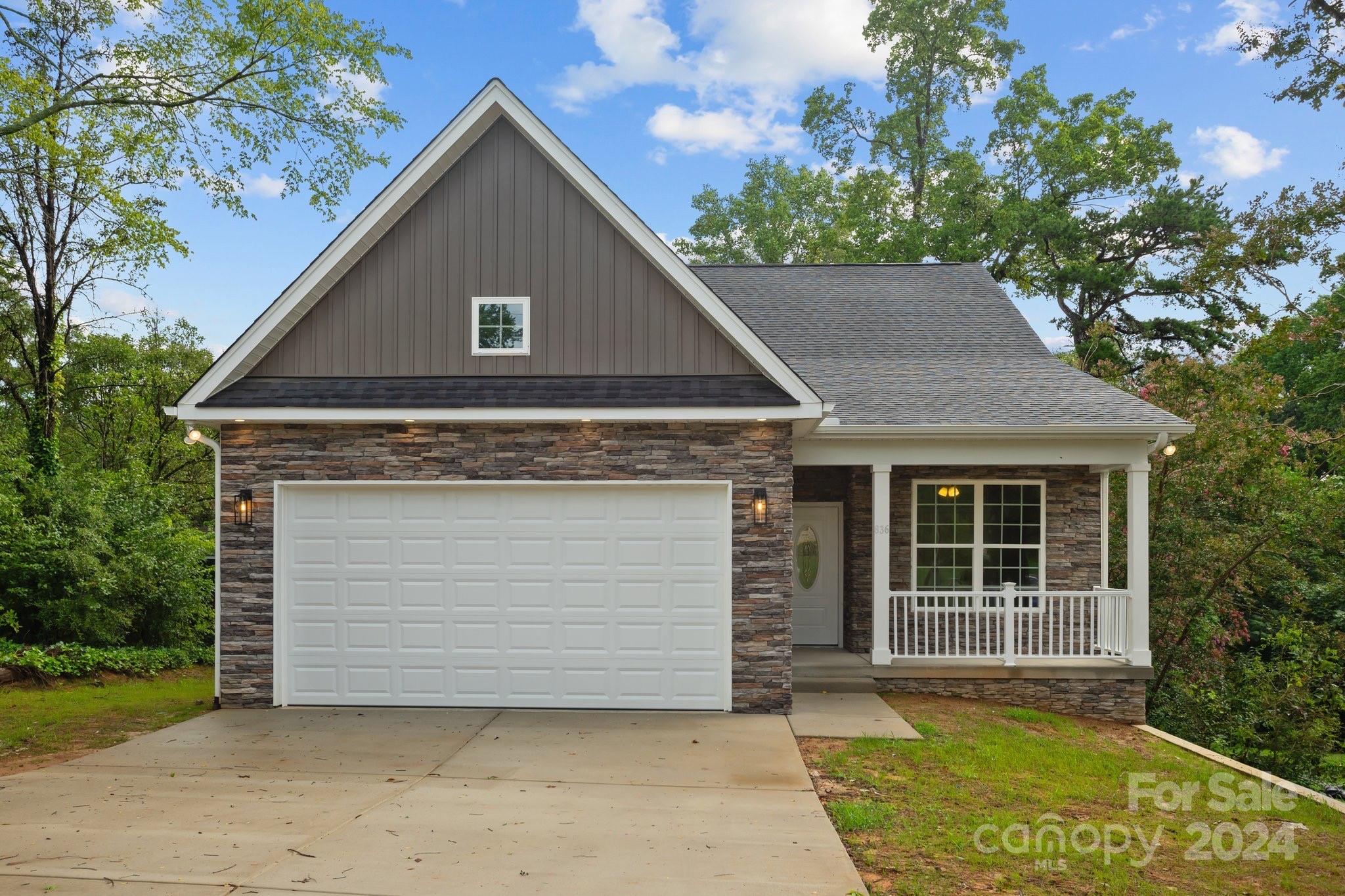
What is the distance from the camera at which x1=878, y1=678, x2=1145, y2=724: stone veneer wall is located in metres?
9.56

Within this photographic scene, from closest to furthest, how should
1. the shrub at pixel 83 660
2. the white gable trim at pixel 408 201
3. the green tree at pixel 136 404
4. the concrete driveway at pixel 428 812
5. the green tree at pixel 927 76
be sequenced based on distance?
1. the concrete driveway at pixel 428 812
2. the white gable trim at pixel 408 201
3. the shrub at pixel 83 660
4. the green tree at pixel 136 404
5. the green tree at pixel 927 76

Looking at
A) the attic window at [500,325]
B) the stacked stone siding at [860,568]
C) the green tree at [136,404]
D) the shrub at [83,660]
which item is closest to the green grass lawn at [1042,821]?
the stacked stone siding at [860,568]

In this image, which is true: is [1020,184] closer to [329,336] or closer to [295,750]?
[329,336]

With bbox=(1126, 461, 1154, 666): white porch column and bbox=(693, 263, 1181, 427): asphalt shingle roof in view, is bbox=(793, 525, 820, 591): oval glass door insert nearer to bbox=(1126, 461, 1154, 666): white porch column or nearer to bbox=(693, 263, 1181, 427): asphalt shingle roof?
bbox=(693, 263, 1181, 427): asphalt shingle roof

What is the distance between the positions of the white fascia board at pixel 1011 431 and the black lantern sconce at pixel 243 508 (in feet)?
19.9

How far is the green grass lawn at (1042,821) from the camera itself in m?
4.80

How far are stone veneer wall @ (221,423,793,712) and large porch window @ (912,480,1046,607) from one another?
3.28 meters

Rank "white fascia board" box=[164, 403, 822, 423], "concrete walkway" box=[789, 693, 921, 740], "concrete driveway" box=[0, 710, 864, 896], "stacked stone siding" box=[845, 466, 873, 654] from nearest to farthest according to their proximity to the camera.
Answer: "concrete driveway" box=[0, 710, 864, 896]
"concrete walkway" box=[789, 693, 921, 740]
"white fascia board" box=[164, 403, 822, 423]
"stacked stone siding" box=[845, 466, 873, 654]

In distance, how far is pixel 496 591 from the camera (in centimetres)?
862

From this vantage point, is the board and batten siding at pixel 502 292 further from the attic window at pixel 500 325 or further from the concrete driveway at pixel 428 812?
the concrete driveway at pixel 428 812

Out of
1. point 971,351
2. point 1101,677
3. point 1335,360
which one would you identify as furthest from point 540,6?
point 1335,360

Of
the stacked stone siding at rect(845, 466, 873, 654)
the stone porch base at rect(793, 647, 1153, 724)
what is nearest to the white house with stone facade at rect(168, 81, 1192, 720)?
the stone porch base at rect(793, 647, 1153, 724)

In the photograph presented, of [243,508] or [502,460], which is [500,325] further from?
[243,508]

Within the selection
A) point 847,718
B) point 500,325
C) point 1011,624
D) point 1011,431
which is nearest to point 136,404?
point 500,325
